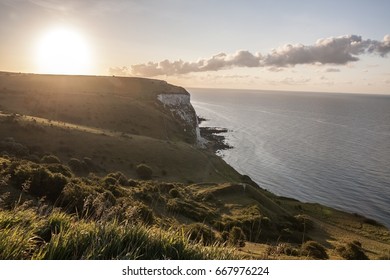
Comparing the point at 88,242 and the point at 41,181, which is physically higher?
the point at 88,242

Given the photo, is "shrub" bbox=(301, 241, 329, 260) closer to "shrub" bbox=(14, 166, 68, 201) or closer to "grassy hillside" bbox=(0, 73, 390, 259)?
"grassy hillside" bbox=(0, 73, 390, 259)

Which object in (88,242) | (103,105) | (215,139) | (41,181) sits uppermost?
(88,242)

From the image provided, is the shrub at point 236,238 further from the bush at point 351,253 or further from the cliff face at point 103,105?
the cliff face at point 103,105

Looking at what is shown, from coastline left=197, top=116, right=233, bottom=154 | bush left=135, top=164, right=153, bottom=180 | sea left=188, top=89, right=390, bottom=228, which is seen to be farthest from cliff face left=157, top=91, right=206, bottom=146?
bush left=135, top=164, right=153, bottom=180

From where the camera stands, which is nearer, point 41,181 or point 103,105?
point 41,181

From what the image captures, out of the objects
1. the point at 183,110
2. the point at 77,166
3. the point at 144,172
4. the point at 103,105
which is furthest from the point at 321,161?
the point at 77,166

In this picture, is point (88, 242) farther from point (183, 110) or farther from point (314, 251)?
point (183, 110)

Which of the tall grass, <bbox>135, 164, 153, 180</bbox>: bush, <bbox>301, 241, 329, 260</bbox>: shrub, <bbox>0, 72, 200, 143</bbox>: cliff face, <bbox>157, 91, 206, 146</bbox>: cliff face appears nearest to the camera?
the tall grass

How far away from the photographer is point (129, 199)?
25844 mm

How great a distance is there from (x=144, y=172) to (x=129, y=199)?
32244mm

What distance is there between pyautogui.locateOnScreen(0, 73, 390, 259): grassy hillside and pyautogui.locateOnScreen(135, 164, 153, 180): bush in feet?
1.01

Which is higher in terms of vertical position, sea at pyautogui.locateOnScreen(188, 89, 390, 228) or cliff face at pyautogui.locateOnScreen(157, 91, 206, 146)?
cliff face at pyautogui.locateOnScreen(157, 91, 206, 146)

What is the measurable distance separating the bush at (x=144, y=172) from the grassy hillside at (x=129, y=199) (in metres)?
0.31

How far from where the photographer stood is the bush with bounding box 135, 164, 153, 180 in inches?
2253
